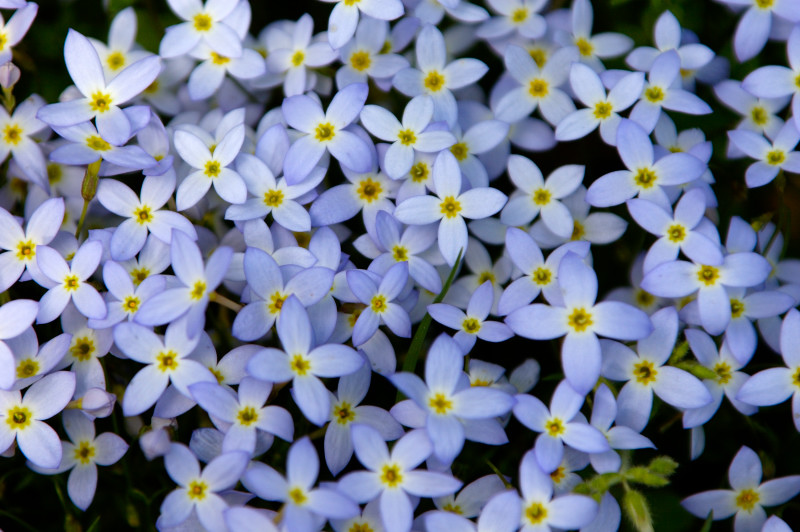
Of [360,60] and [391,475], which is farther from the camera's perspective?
[360,60]

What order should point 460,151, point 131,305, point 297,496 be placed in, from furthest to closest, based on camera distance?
point 460,151, point 131,305, point 297,496

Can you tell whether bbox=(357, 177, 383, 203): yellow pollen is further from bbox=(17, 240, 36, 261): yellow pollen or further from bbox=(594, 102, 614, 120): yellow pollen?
bbox=(17, 240, 36, 261): yellow pollen

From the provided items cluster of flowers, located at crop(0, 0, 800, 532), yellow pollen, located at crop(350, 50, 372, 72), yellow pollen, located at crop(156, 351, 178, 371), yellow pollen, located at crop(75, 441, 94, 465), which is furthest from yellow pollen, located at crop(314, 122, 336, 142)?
yellow pollen, located at crop(75, 441, 94, 465)

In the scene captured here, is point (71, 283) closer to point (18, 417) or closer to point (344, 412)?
point (18, 417)

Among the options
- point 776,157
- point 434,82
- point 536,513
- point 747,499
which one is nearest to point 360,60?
point 434,82

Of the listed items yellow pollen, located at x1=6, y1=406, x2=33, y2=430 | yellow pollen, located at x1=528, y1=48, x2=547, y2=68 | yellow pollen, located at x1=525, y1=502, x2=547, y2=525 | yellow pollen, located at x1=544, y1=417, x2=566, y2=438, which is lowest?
yellow pollen, located at x1=6, y1=406, x2=33, y2=430

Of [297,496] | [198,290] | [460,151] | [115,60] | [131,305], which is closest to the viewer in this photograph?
[297,496]
